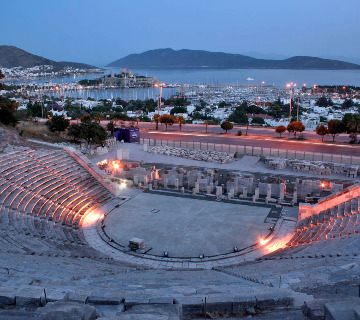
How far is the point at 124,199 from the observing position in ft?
80.3

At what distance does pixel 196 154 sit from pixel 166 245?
59.6 feet

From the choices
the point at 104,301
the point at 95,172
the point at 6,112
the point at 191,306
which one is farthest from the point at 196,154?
the point at 191,306

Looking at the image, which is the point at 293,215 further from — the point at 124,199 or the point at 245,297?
the point at 245,297

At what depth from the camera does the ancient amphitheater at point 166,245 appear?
7004 millimetres

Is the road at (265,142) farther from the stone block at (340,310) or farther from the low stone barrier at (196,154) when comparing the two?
the stone block at (340,310)

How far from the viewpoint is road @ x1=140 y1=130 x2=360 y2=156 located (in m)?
39.3

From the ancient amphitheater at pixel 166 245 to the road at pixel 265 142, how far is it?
488 inches

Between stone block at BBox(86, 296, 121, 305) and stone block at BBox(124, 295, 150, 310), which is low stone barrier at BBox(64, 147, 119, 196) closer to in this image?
stone block at BBox(86, 296, 121, 305)

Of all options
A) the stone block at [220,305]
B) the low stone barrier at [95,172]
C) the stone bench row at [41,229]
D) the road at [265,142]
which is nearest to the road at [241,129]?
the road at [265,142]

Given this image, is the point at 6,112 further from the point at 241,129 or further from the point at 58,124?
the point at 241,129

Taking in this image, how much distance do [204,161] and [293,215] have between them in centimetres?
1334

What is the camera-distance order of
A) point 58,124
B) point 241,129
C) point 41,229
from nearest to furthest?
point 41,229
point 58,124
point 241,129

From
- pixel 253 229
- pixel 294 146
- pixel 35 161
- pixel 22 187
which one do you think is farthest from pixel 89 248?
pixel 294 146

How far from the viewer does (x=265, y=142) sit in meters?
43.8
